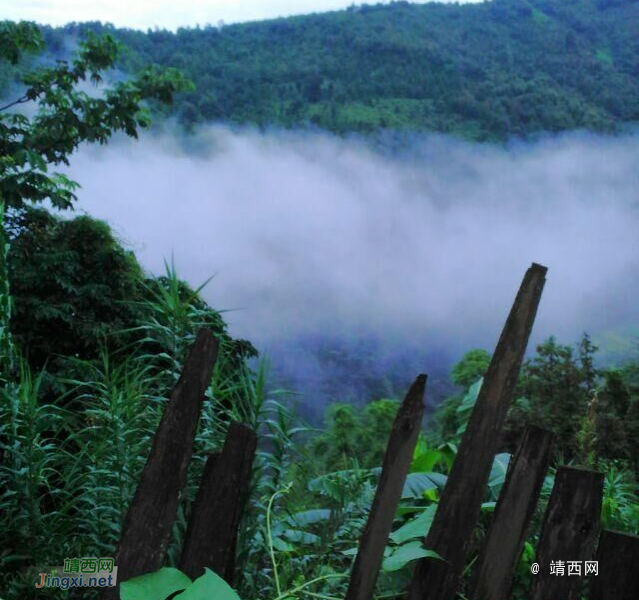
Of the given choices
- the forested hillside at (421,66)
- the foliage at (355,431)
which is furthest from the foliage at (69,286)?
the forested hillside at (421,66)

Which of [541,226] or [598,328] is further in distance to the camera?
[541,226]

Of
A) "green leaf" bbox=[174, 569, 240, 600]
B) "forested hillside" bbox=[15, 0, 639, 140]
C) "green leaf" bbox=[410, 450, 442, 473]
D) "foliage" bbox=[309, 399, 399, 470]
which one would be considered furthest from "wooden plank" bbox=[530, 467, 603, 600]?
"forested hillside" bbox=[15, 0, 639, 140]

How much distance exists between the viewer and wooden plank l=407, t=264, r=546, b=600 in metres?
0.87

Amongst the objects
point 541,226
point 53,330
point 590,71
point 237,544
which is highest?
point 590,71

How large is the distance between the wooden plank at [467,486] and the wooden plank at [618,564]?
148 millimetres

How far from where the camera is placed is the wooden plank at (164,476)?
0.88 meters

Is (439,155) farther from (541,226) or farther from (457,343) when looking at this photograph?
(457,343)

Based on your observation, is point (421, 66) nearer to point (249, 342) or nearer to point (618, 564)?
point (249, 342)

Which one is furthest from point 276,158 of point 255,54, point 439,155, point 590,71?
point 590,71

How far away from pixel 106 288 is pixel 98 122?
1.31 m

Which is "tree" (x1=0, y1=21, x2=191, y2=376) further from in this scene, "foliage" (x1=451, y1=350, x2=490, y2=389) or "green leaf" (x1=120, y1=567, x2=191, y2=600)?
"green leaf" (x1=120, y1=567, x2=191, y2=600)

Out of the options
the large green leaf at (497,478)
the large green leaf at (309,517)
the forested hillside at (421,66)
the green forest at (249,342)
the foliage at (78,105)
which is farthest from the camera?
the forested hillside at (421,66)

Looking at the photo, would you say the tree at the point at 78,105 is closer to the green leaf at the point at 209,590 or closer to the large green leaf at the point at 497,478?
the large green leaf at the point at 497,478

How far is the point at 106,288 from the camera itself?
2.53m
